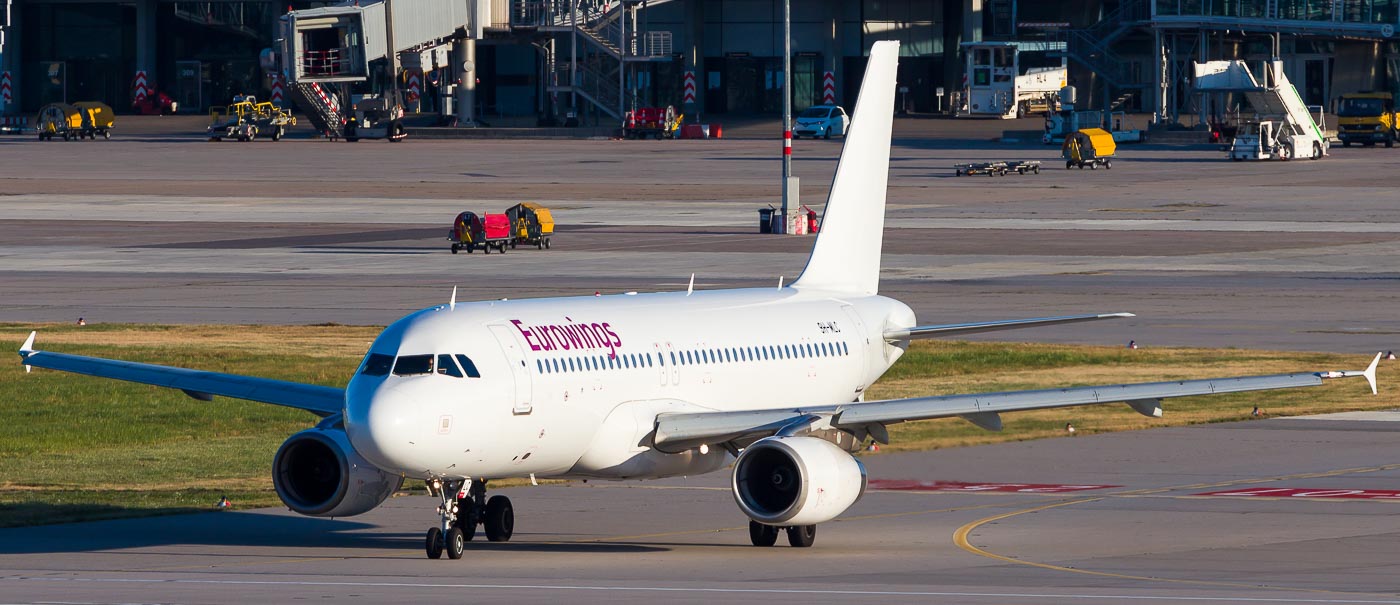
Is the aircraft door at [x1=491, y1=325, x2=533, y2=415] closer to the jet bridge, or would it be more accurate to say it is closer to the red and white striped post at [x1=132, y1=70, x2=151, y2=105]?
the jet bridge

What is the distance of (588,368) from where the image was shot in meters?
24.4

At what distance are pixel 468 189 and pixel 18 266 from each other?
122 ft

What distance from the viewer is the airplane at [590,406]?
74.1 feet

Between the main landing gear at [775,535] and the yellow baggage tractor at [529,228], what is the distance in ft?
168

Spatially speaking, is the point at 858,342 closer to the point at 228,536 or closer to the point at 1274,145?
the point at 228,536

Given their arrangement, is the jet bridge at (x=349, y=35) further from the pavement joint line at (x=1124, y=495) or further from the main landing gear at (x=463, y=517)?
the main landing gear at (x=463, y=517)

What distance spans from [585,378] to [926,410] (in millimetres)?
4197

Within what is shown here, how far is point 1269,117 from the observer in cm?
12888

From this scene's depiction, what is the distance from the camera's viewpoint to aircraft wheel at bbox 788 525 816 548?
24891 millimetres

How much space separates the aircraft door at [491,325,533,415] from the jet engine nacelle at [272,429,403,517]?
2.13 meters

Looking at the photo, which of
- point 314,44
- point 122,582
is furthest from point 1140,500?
point 314,44

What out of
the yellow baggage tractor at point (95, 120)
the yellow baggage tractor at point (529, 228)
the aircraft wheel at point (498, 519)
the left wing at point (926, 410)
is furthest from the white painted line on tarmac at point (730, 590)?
the yellow baggage tractor at point (95, 120)

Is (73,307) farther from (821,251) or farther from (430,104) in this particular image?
(430,104)

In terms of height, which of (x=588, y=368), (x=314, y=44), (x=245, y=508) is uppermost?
(x=314, y=44)
